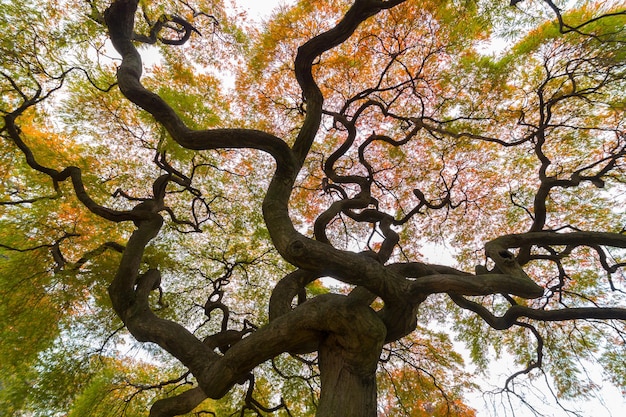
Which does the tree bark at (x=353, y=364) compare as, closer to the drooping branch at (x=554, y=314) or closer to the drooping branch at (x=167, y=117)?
the drooping branch at (x=167, y=117)

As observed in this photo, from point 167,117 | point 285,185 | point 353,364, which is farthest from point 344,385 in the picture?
point 167,117

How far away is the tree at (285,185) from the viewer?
3.61 meters

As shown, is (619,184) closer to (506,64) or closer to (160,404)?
(506,64)

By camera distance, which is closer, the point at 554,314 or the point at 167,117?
the point at 554,314

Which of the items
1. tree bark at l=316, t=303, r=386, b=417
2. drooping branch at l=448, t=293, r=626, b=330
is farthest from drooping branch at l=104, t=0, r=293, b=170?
drooping branch at l=448, t=293, r=626, b=330

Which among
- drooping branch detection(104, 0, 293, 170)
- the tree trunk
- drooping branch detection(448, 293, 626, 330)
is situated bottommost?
the tree trunk

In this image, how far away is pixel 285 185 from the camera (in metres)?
3.06

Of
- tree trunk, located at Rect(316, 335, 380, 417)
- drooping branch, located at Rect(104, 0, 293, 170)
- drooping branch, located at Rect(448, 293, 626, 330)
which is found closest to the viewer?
tree trunk, located at Rect(316, 335, 380, 417)

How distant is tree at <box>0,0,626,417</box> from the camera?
11.8 ft

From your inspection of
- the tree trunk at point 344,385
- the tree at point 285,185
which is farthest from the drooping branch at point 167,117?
the tree trunk at point 344,385

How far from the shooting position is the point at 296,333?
100 inches

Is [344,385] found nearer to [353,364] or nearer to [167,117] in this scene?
[353,364]

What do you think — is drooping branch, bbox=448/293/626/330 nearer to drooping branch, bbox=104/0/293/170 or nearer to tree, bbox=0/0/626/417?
tree, bbox=0/0/626/417

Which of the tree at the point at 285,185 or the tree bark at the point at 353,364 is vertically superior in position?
the tree at the point at 285,185
